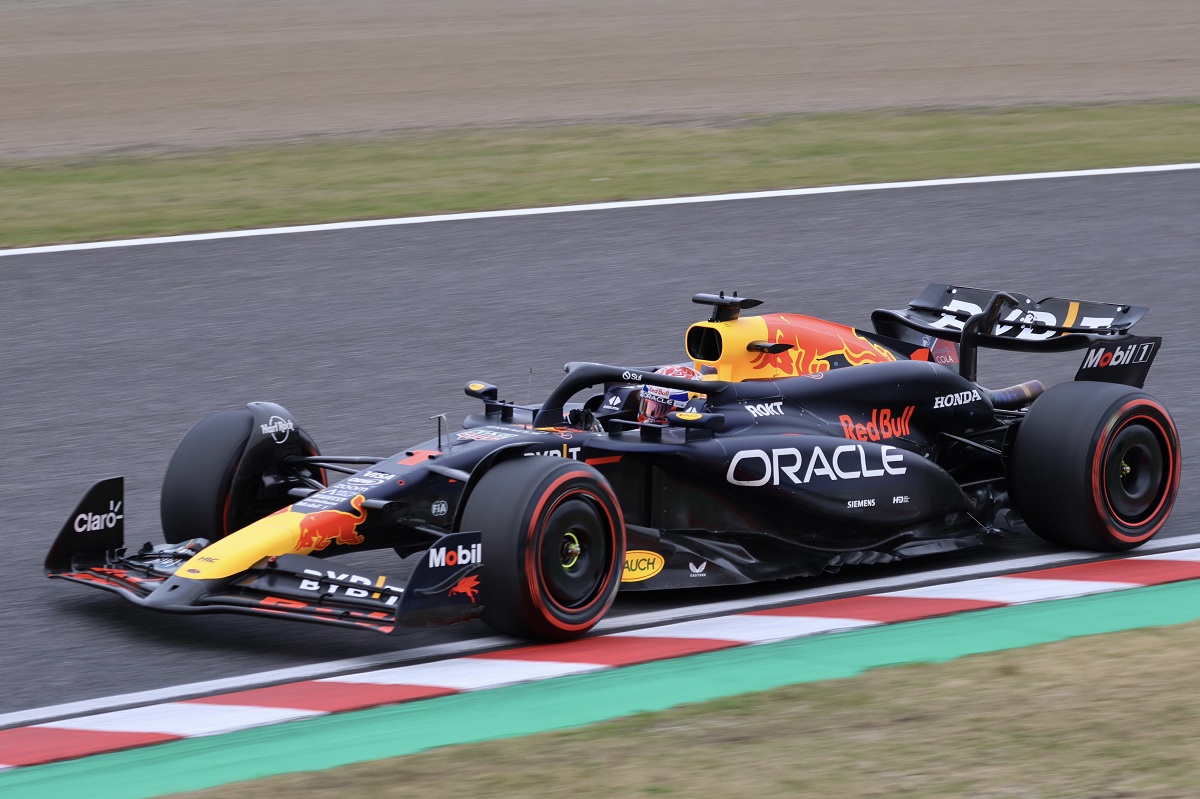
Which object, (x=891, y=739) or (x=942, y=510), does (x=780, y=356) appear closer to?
(x=942, y=510)

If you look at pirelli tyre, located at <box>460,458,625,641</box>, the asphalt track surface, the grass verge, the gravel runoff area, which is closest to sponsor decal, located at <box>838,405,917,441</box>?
the asphalt track surface

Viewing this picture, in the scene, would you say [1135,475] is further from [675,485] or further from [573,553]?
[573,553]

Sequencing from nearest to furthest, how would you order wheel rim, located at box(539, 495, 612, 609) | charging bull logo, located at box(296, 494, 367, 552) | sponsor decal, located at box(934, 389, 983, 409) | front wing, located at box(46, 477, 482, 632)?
front wing, located at box(46, 477, 482, 632), wheel rim, located at box(539, 495, 612, 609), charging bull logo, located at box(296, 494, 367, 552), sponsor decal, located at box(934, 389, 983, 409)

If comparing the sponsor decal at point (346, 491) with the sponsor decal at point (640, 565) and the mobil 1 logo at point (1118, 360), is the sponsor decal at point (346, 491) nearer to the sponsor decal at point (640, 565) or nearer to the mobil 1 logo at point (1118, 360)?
the sponsor decal at point (640, 565)

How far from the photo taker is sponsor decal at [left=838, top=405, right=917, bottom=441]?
7078mm

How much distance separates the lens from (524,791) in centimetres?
440

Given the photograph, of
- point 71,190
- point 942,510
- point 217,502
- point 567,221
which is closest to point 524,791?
point 217,502

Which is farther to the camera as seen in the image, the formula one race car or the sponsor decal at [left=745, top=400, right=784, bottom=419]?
the sponsor decal at [left=745, top=400, right=784, bottom=419]

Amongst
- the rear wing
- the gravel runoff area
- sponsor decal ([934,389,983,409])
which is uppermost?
the gravel runoff area

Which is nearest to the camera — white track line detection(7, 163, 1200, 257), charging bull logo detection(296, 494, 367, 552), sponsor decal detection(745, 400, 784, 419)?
charging bull logo detection(296, 494, 367, 552)

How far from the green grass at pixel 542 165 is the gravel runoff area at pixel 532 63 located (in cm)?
123

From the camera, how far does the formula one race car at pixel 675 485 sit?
5871 mm

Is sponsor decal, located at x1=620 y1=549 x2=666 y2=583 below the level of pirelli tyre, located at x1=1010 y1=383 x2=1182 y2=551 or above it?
below

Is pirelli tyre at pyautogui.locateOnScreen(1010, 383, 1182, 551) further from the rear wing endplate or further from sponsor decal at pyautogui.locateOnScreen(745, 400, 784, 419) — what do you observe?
sponsor decal at pyautogui.locateOnScreen(745, 400, 784, 419)
